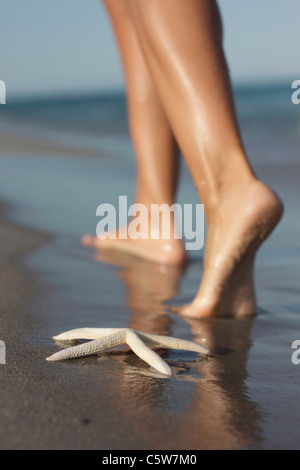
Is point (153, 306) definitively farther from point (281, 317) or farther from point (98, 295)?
point (281, 317)

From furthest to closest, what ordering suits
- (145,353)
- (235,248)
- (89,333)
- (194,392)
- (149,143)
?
(149,143)
(235,248)
(89,333)
(145,353)
(194,392)

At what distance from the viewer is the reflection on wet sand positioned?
1.20 m

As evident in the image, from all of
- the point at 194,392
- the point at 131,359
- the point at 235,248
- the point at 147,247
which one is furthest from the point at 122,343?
the point at 147,247

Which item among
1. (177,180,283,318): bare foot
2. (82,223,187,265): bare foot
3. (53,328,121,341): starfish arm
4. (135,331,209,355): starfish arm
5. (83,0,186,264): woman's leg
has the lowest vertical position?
(135,331,209,355): starfish arm

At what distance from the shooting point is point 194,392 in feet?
4.59

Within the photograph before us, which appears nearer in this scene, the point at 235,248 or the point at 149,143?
the point at 235,248

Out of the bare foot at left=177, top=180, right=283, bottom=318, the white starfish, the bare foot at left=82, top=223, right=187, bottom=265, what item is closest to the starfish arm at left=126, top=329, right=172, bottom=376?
the white starfish

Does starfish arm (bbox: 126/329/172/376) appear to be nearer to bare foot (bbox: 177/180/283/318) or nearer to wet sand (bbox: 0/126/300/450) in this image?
wet sand (bbox: 0/126/300/450)

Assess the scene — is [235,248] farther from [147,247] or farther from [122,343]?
[147,247]

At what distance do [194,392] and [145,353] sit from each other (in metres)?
0.16

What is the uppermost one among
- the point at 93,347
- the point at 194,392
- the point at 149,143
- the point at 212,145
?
the point at 149,143

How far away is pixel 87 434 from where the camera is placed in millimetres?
1179

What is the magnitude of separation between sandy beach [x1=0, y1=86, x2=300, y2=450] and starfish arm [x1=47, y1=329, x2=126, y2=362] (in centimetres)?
2

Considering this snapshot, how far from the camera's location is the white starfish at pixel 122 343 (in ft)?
4.96
